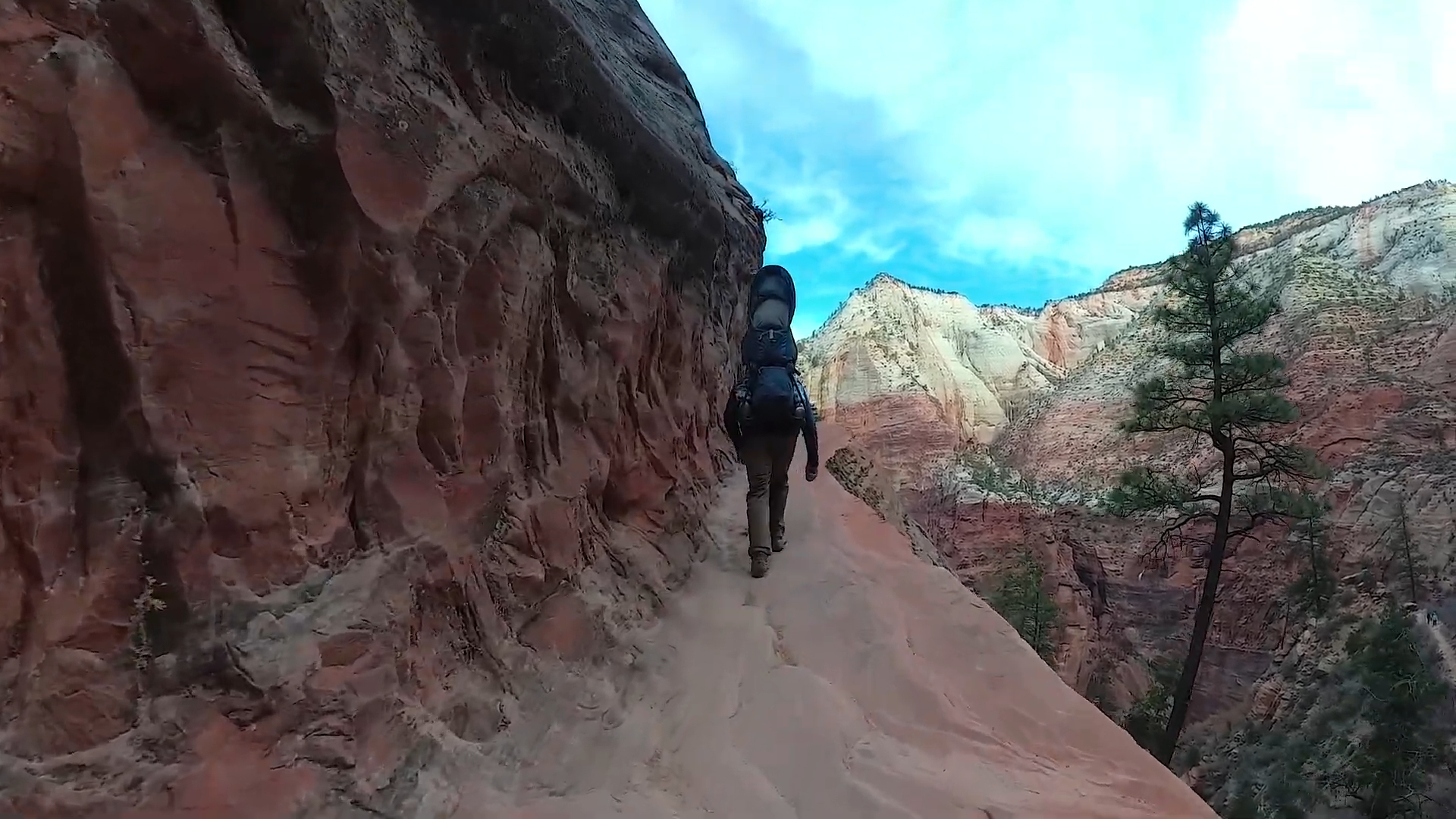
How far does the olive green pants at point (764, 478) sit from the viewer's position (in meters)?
5.44

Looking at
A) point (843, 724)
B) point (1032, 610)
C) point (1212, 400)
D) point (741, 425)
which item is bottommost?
point (843, 724)

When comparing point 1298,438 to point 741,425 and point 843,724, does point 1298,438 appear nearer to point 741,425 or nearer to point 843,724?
point 741,425

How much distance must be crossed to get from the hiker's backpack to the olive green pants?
0.11 m

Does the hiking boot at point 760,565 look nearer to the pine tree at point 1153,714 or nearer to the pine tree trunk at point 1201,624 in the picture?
the pine tree trunk at point 1201,624

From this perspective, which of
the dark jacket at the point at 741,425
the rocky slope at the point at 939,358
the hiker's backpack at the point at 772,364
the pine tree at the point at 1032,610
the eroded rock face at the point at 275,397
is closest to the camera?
the eroded rock face at the point at 275,397

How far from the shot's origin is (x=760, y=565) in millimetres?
5539

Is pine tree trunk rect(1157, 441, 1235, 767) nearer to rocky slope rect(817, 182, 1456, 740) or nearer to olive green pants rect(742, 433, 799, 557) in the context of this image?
rocky slope rect(817, 182, 1456, 740)

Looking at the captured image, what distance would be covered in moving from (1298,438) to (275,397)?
88.1ft

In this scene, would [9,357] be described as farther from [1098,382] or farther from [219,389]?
[1098,382]

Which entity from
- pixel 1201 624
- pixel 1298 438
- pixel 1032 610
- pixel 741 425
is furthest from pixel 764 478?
pixel 1298 438

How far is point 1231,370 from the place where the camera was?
41.3ft

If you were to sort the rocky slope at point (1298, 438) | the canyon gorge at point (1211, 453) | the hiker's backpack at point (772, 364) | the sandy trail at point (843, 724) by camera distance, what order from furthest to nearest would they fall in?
the rocky slope at point (1298, 438) < the canyon gorge at point (1211, 453) < the hiker's backpack at point (772, 364) < the sandy trail at point (843, 724)

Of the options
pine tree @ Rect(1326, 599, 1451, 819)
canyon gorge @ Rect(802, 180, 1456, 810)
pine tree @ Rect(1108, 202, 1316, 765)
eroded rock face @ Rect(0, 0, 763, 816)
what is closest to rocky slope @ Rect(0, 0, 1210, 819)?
eroded rock face @ Rect(0, 0, 763, 816)

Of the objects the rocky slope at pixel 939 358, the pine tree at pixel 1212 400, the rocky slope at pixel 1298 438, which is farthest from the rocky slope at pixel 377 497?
the rocky slope at pixel 939 358
